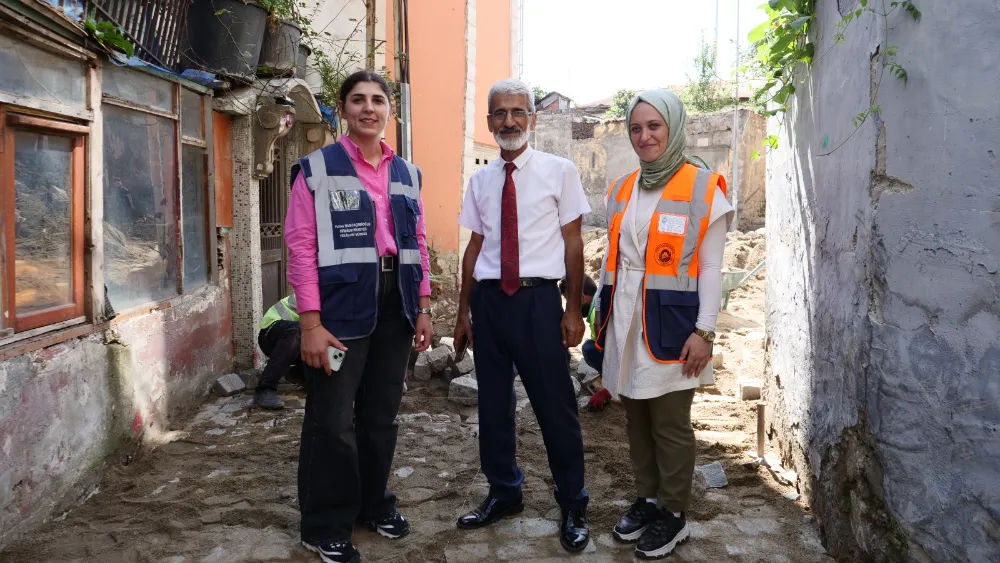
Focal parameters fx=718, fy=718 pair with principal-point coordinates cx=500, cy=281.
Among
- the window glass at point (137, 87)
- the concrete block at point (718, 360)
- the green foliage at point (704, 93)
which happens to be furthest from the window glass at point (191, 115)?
the green foliage at point (704, 93)

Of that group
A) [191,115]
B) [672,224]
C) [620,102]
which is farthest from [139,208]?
[620,102]

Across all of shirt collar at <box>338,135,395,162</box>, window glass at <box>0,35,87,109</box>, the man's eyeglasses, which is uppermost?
window glass at <box>0,35,87,109</box>

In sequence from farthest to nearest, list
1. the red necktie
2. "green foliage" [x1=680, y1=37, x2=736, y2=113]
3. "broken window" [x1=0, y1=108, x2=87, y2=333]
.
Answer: "green foliage" [x1=680, y1=37, x2=736, y2=113] → "broken window" [x1=0, y1=108, x2=87, y2=333] → the red necktie

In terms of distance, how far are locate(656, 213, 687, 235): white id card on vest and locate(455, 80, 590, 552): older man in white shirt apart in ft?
1.25

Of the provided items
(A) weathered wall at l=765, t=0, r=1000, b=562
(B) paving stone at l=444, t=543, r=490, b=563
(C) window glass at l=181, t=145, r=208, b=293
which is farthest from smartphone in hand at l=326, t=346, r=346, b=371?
(C) window glass at l=181, t=145, r=208, b=293

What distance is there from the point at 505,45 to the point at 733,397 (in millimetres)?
9825

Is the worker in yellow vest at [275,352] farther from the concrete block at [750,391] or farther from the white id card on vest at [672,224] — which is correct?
the white id card on vest at [672,224]

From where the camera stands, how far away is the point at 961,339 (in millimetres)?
2205

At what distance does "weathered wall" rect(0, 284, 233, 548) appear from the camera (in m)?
3.26

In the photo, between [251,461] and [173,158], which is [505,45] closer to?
[173,158]

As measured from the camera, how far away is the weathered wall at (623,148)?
16.9 metres

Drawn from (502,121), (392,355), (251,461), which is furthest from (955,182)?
(251,461)

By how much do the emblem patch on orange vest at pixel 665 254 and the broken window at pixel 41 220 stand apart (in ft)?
9.65

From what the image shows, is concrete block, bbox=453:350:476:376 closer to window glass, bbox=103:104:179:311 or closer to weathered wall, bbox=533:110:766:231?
window glass, bbox=103:104:179:311
